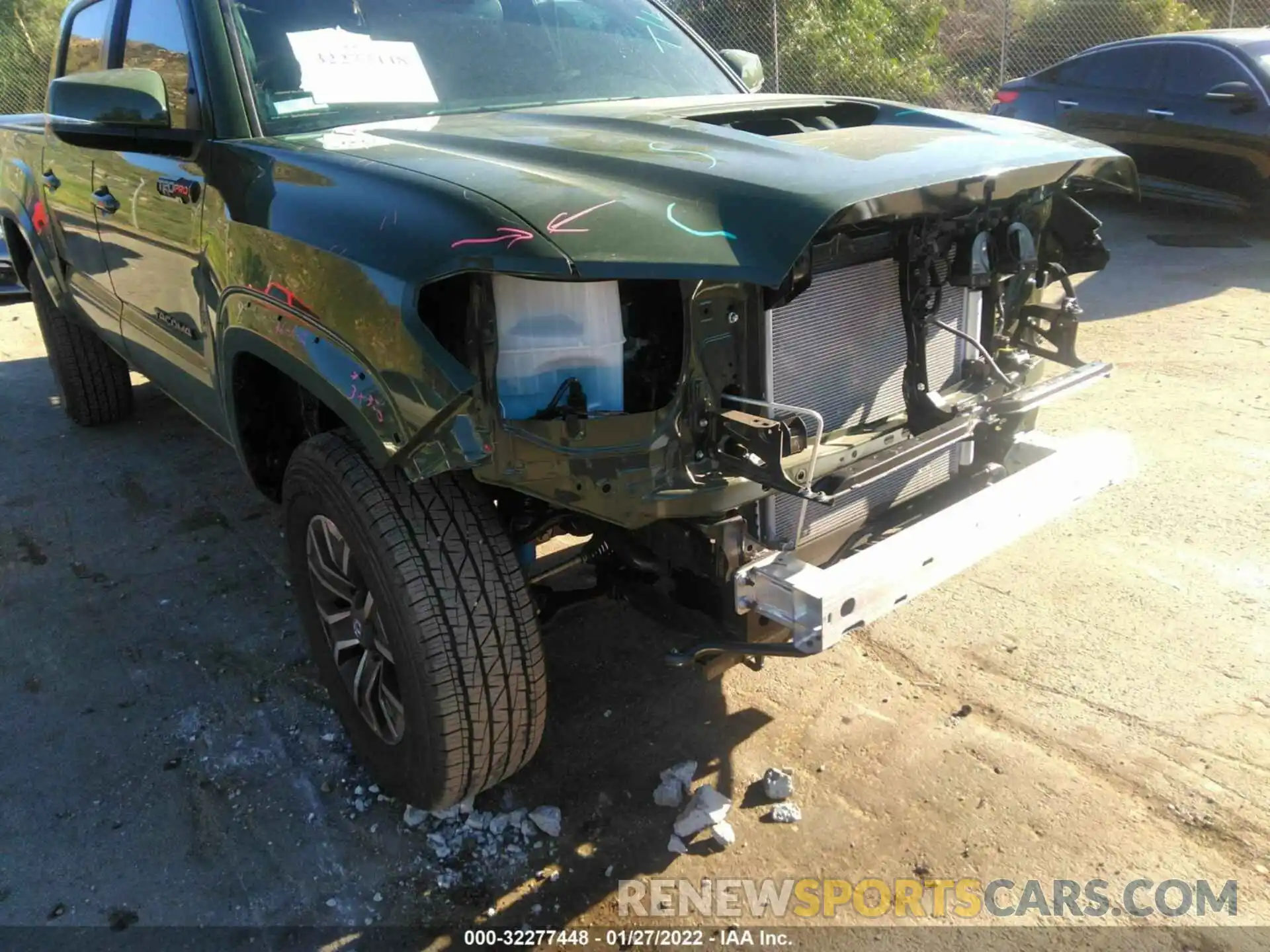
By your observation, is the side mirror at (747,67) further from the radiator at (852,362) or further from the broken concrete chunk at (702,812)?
the broken concrete chunk at (702,812)

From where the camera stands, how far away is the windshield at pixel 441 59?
2.80 metres

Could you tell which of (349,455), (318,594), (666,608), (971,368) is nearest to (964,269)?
(971,368)

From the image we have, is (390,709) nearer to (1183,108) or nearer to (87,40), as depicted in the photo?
(87,40)

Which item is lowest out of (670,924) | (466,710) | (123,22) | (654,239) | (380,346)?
(670,924)

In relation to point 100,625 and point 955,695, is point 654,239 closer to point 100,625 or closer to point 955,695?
point 955,695

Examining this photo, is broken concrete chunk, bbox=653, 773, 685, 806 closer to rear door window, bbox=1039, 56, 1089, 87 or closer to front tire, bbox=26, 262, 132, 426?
front tire, bbox=26, 262, 132, 426

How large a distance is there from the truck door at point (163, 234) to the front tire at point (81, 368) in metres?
1.63

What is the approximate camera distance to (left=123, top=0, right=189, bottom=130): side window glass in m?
2.90

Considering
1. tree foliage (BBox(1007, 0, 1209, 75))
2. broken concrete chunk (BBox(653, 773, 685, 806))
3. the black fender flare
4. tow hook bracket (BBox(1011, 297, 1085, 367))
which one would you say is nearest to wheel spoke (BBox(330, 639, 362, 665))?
the black fender flare

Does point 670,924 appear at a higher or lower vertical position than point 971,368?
lower

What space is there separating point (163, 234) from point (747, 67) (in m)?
2.22

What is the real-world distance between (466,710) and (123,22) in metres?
2.77

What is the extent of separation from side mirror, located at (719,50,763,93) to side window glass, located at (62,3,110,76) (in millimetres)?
2291

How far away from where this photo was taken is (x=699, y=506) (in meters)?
2.06
